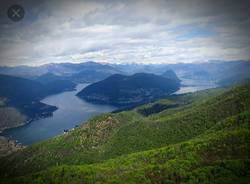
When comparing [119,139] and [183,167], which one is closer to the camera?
[183,167]

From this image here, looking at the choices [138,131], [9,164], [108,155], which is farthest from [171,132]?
[9,164]

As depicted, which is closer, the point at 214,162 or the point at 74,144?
the point at 214,162

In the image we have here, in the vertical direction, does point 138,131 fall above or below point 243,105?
below

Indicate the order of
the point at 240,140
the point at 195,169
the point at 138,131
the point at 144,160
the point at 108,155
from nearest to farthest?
the point at 195,169 → the point at 240,140 → the point at 144,160 → the point at 108,155 → the point at 138,131

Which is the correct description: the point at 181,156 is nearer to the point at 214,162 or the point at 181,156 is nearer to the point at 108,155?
the point at 214,162

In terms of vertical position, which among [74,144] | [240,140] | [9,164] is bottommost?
[9,164]

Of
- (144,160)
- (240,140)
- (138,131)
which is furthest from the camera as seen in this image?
(138,131)

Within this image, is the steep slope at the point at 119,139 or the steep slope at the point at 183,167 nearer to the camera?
the steep slope at the point at 183,167

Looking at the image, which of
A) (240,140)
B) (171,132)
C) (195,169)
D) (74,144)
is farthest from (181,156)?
(74,144)

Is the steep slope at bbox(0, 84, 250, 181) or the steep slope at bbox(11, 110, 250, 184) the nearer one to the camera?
the steep slope at bbox(11, 110, 250, 184)

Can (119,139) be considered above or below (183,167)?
below
